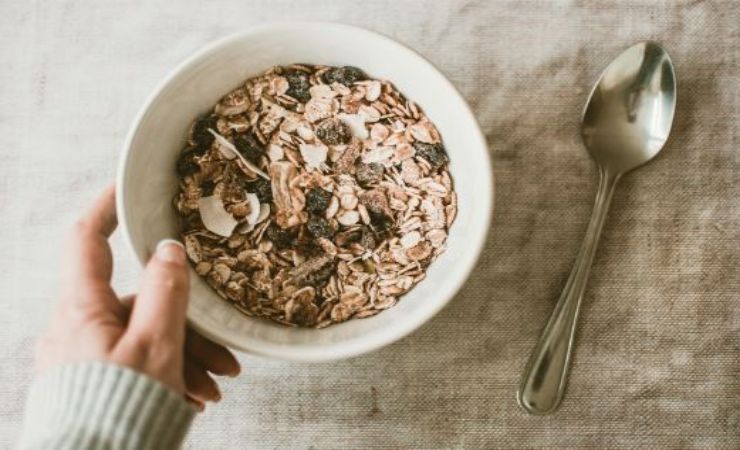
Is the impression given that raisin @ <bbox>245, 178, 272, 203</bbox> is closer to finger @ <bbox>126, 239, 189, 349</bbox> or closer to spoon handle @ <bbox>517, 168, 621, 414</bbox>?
finger @ <bbox>126, 239, 189, 349</bbox>

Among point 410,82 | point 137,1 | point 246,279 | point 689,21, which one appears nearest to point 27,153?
point 137,1

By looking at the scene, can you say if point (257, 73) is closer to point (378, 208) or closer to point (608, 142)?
point (378, 208)

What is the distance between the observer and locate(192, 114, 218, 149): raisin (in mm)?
658

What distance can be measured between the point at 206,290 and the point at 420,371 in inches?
9.7

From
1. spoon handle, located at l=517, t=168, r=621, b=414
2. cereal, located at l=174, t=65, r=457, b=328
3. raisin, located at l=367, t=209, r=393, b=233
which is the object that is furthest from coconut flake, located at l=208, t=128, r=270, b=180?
spoon handle, located at l=517, t=168, r=621, b=414

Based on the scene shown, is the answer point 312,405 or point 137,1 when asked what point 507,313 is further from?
point 137,1

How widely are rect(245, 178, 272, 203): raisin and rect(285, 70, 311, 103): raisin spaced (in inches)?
3.4

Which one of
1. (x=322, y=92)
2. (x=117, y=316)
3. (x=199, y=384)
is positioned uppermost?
(x=322, y=92)

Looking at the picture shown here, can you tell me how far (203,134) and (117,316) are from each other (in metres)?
0.18

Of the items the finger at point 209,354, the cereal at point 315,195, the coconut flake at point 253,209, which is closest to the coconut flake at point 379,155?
the cereal at point 315,195

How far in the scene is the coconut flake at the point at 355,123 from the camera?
0.66 m

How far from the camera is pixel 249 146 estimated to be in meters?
0.66

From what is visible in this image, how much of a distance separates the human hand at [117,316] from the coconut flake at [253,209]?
0.09m

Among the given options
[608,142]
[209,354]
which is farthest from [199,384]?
[608,142]
